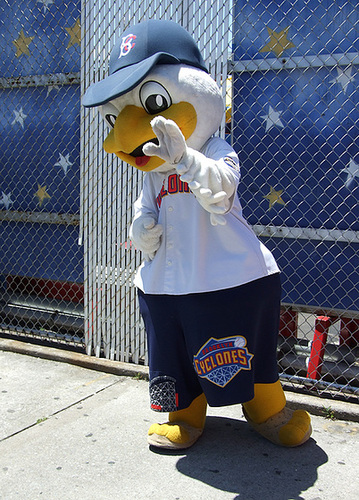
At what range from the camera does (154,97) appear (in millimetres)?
2283

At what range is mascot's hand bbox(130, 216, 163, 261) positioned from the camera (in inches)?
97.5

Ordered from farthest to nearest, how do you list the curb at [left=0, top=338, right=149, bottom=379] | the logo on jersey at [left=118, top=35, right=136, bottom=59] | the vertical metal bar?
the curb at [left=0, top=338, right=149, bottom=379] < the vertical metal bar < the logo on jersey at [left=118, top=35, right=136, bottom=59]

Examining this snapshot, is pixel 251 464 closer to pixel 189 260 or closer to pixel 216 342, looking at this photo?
pixel 216 342

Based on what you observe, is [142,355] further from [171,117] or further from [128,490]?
[171,117]

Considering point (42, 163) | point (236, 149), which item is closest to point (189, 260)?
point (236, 149)

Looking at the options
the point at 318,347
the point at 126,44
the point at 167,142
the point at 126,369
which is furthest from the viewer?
the point at 126,369

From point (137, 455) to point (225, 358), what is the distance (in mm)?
687

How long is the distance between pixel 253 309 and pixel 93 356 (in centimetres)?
181

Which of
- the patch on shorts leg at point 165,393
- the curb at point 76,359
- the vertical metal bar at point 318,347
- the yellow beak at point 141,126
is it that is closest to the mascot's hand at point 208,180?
the yellow beak at point 141,126

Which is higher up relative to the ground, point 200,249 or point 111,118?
point 111,118

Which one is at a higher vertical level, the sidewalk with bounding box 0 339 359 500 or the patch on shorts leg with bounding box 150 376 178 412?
the patch on shorts leg with bounding box 150 376 178 412

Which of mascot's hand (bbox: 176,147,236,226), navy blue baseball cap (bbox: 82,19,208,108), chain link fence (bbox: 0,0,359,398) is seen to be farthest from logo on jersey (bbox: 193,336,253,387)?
navy blue baseball cap (bbox: 82,19,208,108)

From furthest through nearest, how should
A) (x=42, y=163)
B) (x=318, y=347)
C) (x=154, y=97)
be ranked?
1. (x=42, y=163)
2. (x=318, y=347)
3. (x=154, y=97)

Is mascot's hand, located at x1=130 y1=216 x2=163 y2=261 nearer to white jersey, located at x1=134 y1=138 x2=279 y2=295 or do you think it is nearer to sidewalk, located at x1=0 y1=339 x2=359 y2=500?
white jersey, located at x1=134 y1=138 x2=279 y2=295
